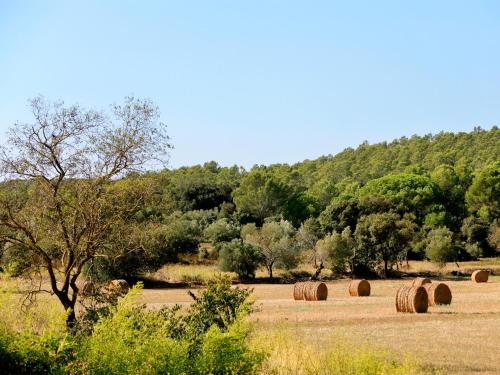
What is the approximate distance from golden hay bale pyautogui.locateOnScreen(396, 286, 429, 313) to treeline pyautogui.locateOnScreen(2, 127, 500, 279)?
29.6ft

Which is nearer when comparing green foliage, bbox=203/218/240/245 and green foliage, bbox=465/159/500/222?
green foliage, bbox=203/218/240/245

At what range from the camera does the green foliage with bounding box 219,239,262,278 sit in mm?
48688

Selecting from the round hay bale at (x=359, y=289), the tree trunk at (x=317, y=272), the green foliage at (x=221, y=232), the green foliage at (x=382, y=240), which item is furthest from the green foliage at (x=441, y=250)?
the round hay bale at (x=359, y=289)

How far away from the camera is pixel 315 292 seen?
3250cm

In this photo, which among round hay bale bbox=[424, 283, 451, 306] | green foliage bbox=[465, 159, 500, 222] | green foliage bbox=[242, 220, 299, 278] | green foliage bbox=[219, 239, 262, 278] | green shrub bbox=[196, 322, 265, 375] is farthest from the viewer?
green foliage bbox=[465, 159, 500, 222]

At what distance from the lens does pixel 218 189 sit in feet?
288

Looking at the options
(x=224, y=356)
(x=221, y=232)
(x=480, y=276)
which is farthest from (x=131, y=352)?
(x=221, y=232)

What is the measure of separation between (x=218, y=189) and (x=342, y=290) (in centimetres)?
4772

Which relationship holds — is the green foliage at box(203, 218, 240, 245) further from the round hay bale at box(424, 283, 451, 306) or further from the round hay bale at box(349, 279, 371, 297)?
the round hay bale at box(424, 283, 451, 306)

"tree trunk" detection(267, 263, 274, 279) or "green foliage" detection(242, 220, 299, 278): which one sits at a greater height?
"green foliage" detection(242, 220, 299, 278)

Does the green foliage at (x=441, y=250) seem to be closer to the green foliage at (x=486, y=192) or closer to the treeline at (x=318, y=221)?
the treeline at (x=318, y=221)

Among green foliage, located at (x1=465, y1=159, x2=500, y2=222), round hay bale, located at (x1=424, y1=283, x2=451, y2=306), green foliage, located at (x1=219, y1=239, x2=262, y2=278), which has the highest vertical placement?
green foliage, located at (x1=465, y1=159, x2=500, y2=222)

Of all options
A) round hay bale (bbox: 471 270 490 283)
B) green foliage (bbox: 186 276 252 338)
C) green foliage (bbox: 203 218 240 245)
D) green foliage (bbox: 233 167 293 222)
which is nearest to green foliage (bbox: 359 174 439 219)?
green foliage (bbox: 233 167 293 222)

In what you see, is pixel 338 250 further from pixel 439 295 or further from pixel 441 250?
pixel 439 295
